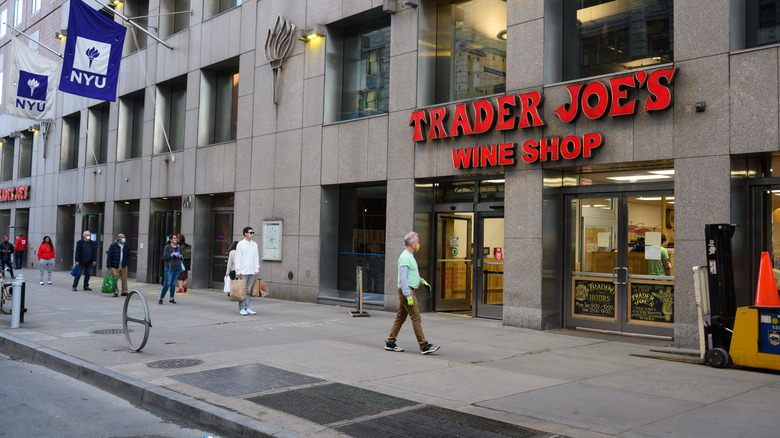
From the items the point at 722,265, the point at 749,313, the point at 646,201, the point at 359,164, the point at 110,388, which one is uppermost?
the point at 359,164

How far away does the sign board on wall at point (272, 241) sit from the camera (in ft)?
58.6

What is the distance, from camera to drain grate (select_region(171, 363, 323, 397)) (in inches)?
282

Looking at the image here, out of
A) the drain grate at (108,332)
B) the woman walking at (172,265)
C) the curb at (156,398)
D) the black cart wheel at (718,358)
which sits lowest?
the curb at (156,398)

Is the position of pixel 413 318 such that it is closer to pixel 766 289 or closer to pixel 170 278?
pixel 766 289

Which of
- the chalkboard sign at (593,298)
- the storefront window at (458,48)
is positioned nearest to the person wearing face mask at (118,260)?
the storefront window at (458,48)

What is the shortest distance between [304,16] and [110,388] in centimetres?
1274

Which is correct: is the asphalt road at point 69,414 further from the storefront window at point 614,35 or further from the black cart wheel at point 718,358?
the storefront window at point 614,35

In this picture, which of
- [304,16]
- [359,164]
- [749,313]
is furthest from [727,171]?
[304,16]

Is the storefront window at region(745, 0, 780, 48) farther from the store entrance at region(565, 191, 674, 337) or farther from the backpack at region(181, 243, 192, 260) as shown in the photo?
the backpack at region(181, 243, 192, 260)

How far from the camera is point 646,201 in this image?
11336 millimetres

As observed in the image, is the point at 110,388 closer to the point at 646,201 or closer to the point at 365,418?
the point at 365,418

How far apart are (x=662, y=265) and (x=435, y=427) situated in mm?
7127

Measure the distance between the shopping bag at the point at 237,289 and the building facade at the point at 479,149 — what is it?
3.20 m

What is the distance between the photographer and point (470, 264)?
14.5 meters
